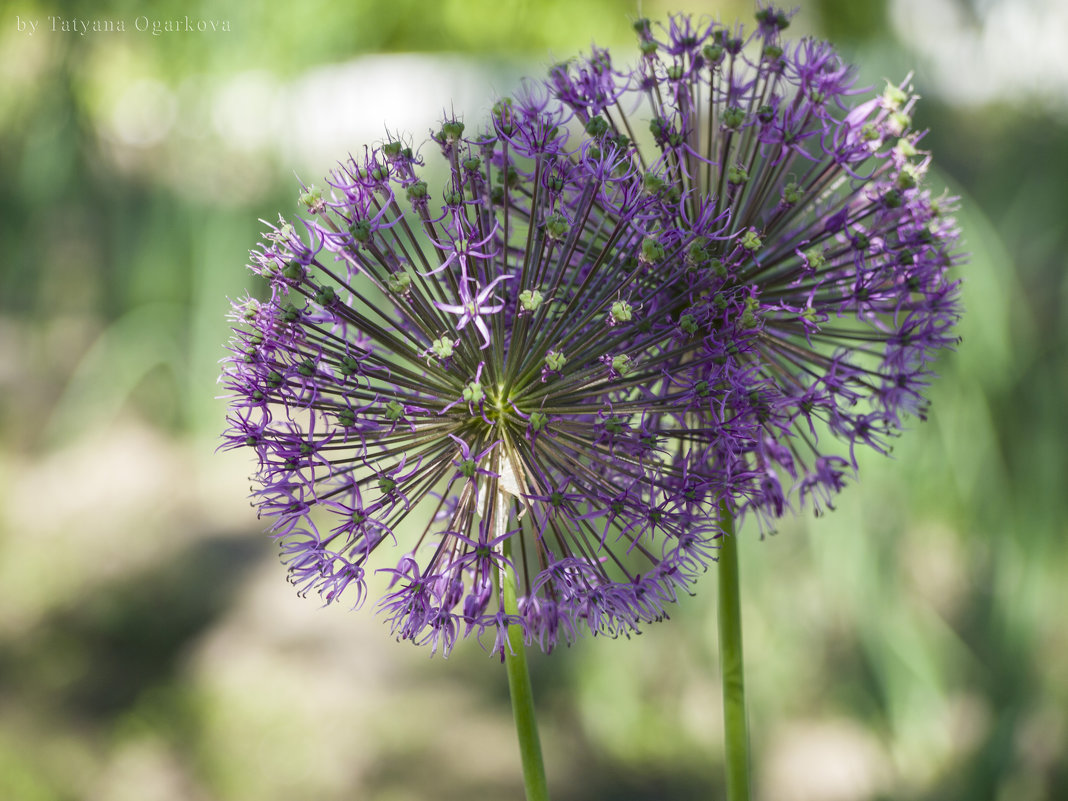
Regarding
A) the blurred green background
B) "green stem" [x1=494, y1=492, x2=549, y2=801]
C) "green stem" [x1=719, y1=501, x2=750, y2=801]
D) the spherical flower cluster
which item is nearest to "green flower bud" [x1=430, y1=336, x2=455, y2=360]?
the spherical flower cluster

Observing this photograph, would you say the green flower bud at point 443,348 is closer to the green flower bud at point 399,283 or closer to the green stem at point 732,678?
the green flower bud at point 399,283

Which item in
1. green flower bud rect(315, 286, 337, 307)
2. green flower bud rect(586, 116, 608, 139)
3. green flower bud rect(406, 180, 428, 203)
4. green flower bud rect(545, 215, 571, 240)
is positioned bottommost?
green flower bud rect(315, 286, 337, 307)

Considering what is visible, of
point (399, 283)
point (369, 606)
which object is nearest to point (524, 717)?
point (399, 283)

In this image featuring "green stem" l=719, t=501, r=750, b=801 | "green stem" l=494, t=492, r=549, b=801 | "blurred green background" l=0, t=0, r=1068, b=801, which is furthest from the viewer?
"blurred green background" l=0, t=0, r=1068, b=801

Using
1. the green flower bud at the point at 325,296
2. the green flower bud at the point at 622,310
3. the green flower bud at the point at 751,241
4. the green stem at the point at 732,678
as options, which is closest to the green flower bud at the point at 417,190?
the green flower bud at the point at 325,296

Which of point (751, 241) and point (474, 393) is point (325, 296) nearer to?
point (474, 393)

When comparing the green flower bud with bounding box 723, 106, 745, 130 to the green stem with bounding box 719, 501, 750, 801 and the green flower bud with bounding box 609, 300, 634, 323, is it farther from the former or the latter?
the green stem with bounding box 719, 501, 750, 801
